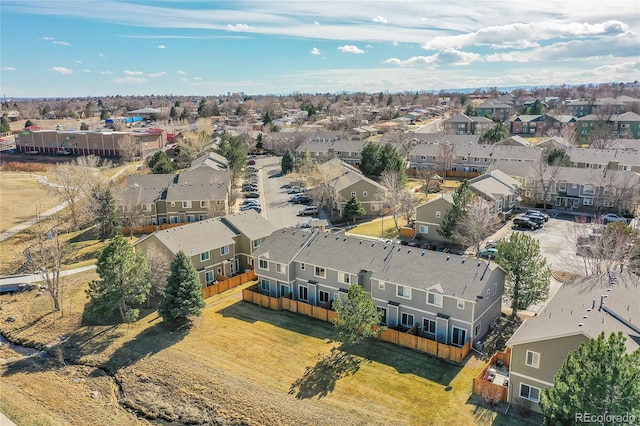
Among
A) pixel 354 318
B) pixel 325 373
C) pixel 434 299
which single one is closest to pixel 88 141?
pixel 354 318

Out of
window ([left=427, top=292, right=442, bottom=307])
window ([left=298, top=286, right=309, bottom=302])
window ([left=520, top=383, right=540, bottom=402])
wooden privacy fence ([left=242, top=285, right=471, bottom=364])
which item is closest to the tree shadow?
wooden privacy fence ([left=242, top=285, right=471, bottom=364])

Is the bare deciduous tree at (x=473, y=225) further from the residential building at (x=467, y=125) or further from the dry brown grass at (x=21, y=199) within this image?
the residential building at (x=467, y=125)

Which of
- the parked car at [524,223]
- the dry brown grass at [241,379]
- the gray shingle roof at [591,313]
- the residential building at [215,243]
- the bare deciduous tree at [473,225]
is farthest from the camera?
the parked car at [524,223]

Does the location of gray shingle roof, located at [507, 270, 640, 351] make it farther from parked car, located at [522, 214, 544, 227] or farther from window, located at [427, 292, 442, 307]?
parked car, located at [522, 214, 544, 227]

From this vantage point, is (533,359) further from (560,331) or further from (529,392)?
(560,331)

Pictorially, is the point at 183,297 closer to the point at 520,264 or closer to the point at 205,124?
the point at 520,264

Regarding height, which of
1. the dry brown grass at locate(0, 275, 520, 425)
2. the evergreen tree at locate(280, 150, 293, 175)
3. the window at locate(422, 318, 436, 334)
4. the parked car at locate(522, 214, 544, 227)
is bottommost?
the dry brown grass at locate(0, 275, 520, 425)

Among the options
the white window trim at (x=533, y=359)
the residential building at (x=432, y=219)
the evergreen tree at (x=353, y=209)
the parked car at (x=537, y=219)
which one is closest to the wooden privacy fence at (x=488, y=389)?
the white window trim at (x=533, y=359)
